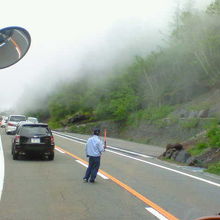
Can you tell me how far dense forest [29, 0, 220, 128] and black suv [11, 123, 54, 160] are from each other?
20.4 m

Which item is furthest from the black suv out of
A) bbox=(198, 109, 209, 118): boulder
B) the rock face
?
bbox=(198, 109, 209, 118): boulder

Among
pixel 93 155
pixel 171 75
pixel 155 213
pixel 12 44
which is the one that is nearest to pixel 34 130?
pixel 93 155

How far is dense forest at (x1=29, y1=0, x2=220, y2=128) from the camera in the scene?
3547cm

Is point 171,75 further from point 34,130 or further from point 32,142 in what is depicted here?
point 32,142

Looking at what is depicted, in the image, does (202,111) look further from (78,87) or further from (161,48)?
(78,87)

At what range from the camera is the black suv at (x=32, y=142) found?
16438 millimetres

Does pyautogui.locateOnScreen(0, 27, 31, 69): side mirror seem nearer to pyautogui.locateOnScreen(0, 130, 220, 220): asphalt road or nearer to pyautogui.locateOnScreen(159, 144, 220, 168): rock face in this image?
pyautogui.locateOnScreen(0, 130, 220, 220): asphalt road

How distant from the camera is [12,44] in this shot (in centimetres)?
460

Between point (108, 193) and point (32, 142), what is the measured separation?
7.85 m

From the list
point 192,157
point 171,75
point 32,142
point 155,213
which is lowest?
point 155,213

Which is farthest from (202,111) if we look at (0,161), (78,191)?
(78,191)

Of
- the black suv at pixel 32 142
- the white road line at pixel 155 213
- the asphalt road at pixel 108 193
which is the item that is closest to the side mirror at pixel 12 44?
the asphalt road at pixel 108 193

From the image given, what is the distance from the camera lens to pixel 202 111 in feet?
98.2

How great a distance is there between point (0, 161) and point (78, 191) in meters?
7.12
